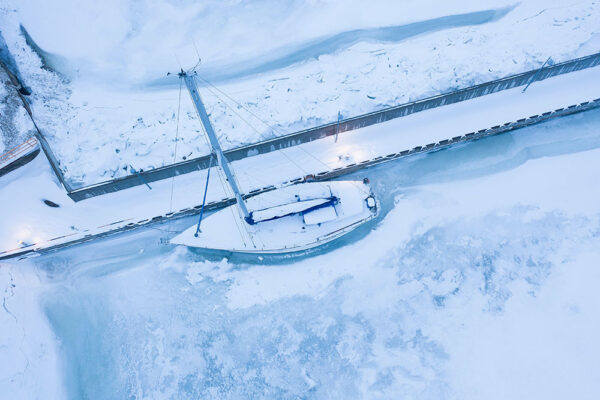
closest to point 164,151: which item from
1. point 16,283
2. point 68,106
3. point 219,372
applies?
point 68,106

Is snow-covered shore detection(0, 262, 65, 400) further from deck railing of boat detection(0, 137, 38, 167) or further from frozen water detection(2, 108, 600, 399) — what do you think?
deck railing of boat detection(0, 137, 38, 167)

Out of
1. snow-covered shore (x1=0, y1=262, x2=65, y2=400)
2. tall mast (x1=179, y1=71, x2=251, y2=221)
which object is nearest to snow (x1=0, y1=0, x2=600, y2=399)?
snow-covered shore (x1=0, y1=262, x2=65, y2=400)

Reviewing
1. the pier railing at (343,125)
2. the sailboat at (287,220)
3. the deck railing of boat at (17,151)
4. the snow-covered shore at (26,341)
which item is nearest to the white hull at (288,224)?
the sailboat at (287,220)

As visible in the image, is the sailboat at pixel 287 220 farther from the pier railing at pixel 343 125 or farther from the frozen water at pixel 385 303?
the pier railing at pixel 343 125

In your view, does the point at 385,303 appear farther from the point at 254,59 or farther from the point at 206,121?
the point at 254,59

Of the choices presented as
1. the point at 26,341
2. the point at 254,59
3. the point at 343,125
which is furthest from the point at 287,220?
Answer: the point at 26,341
